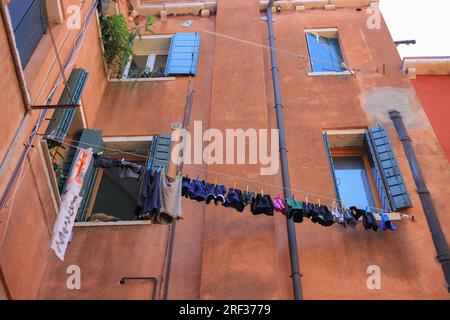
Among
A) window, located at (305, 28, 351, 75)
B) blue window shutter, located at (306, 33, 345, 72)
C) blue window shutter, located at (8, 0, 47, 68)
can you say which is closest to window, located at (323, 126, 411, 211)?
window, located at (305, 28, 351, 75)

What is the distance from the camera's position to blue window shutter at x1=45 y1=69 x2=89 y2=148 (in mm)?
9305

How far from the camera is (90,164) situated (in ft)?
33.0

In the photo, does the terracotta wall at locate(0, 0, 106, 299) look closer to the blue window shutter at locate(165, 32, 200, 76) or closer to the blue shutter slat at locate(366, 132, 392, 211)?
the blue window shutter at locate(165, 32, 200, 76)

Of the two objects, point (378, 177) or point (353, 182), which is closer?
point (378, 177)

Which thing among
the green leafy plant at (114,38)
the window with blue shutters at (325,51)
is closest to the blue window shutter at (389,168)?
the window with blue shutters at (325,51)

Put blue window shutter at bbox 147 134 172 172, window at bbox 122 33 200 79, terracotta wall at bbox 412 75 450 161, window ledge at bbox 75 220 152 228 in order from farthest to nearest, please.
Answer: window at bbox 122 33 200 79
terracotta wall at bbox 412 75 450 161
blue window shutter at bbox 147 134 172 172
window ledge at bbox 75 220 152 228

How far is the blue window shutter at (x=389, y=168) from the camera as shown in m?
9.62

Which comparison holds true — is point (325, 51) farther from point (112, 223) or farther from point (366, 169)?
point (112, 223)

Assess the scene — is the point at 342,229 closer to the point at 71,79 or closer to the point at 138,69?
the point at 71,79

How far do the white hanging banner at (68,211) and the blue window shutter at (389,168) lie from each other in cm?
505

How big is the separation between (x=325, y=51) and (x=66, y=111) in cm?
664

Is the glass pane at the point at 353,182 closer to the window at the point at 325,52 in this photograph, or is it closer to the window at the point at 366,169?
the window at the point at 366,169

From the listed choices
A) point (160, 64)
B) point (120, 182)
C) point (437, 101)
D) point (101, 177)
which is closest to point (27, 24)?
point (101, 177)

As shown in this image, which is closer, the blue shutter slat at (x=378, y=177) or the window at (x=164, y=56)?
the blue shutter slat at (x=378, y=177)
